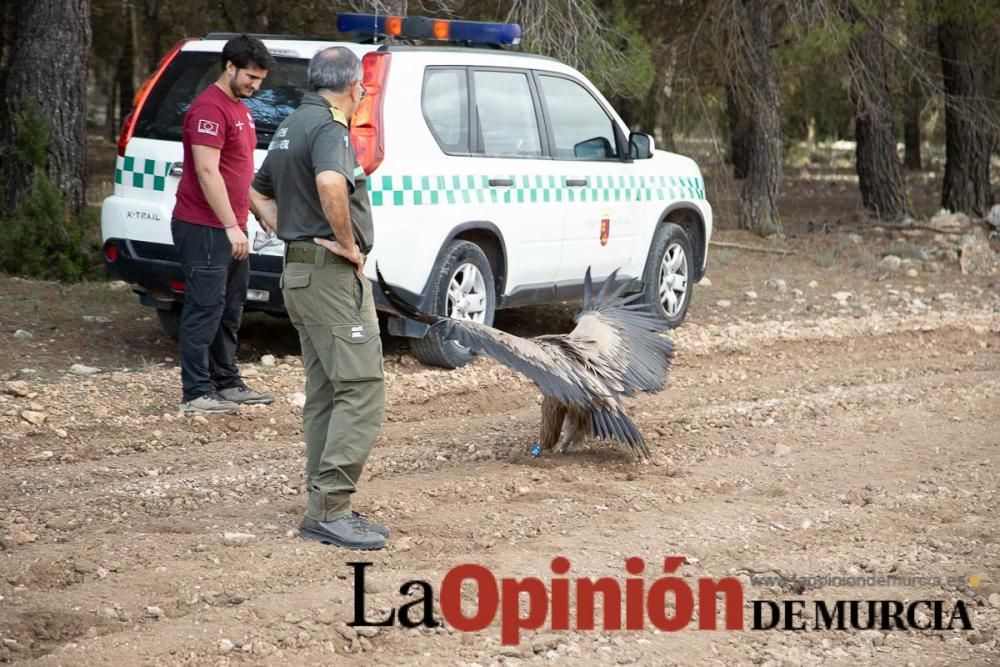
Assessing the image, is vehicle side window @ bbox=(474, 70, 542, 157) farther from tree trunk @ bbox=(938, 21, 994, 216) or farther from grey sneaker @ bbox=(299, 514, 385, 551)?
tree trunk @ bbox=(938, 21, 994, 216)

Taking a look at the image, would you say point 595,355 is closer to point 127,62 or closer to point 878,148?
point 878,148

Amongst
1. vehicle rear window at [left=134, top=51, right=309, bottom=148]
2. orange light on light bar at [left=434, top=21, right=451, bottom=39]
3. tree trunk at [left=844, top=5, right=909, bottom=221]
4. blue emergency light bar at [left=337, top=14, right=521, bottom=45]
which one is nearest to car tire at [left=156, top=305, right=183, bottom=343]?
vehicle rear window at [left=134, top=51, right=309, bottom=148]

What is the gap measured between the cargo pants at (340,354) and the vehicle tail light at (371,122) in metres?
2.42

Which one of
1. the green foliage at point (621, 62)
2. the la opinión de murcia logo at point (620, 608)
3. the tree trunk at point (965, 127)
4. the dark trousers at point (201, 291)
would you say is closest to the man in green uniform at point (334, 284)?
the la opinión de murcia logo at point (620, 608)

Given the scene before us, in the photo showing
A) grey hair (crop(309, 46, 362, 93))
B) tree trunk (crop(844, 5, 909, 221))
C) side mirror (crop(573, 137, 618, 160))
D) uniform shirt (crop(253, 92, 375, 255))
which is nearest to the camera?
uniform shirt (crop(253, 92, 375, 255))

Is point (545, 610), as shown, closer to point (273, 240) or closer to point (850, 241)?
point (273, 240)

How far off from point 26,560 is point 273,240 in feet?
9.71

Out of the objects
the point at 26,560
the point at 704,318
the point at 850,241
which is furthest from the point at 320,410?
the point at 850,241

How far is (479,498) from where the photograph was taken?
5441mm

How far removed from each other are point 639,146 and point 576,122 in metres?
0.53

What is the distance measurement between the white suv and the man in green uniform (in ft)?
7.73

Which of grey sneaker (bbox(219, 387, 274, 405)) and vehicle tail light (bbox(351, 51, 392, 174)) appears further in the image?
vehicle tail light (bbox(351, 51, 392, 174))

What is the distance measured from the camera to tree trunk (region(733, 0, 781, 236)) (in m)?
14.6

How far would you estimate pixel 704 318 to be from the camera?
1026 cm
